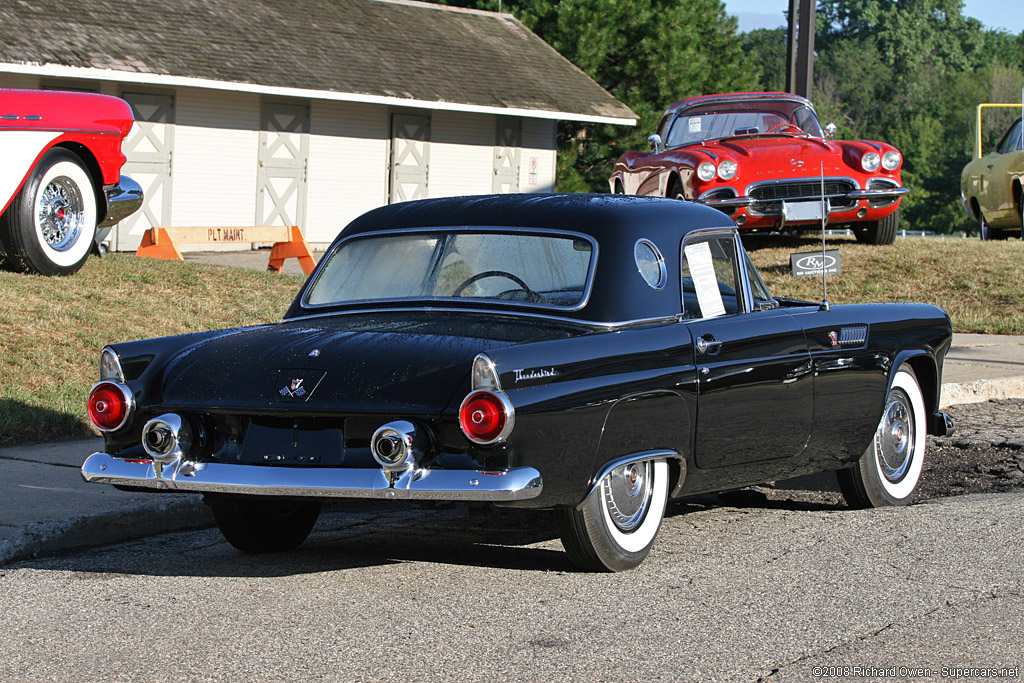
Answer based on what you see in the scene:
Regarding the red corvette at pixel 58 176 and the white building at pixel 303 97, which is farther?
the white building at pixel 303 97

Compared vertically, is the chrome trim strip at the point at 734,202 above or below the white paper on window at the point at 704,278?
above

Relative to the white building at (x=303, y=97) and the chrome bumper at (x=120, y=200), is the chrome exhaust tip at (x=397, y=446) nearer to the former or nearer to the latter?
the chrome bumper at (x=120, y=200)

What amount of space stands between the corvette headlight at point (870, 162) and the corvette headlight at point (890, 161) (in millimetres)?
142

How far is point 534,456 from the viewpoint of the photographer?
15.7 feet

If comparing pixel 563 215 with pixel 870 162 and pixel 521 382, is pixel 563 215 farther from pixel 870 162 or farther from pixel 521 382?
pixel 870 162

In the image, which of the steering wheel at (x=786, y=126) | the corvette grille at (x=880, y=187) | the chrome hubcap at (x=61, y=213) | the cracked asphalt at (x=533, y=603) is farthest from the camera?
the steering wheel at (x=786, y=126)

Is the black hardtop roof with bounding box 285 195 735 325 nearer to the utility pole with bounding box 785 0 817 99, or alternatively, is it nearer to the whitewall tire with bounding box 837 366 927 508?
the whitewall tire with bounding box 837 366 927 508

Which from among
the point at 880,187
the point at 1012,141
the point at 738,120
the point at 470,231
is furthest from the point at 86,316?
the point at 1012,141

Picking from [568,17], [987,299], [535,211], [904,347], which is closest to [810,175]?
[987,299]

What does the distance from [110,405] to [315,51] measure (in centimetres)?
1929

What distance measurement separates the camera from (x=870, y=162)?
15398mm

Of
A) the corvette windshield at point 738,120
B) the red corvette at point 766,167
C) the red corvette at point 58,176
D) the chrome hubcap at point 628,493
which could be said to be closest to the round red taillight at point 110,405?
the chrome hubcap at point 628,493

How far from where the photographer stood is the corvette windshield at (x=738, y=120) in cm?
1636

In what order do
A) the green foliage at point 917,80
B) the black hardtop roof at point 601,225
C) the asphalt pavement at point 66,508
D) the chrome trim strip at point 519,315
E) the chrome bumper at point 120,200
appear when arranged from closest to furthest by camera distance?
the chrome trim strip at point 519,315
the black hardtop roof at point 601,225
the asphalt pavement at point 66,508
the chrome bumper at point 120,200
the green foliage at point 917,80
